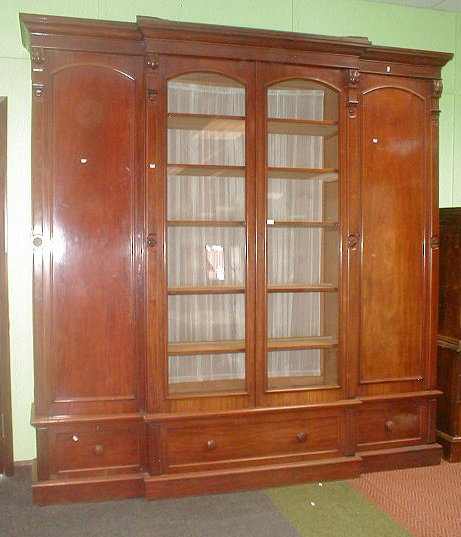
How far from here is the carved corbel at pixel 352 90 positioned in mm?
3322

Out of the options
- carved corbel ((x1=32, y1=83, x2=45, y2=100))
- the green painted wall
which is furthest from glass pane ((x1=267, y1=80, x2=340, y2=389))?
carved corbel ((x1=32, y1=83, x2=45, y2=100))

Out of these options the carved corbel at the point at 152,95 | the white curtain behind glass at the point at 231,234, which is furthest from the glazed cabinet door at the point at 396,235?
the carved corbel at the point at 152,95

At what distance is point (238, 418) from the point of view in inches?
127

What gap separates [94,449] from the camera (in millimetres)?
3092

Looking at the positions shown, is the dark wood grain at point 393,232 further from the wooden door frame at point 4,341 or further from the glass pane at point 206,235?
the wooden door frame at point 4,341

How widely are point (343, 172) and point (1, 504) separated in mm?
2826

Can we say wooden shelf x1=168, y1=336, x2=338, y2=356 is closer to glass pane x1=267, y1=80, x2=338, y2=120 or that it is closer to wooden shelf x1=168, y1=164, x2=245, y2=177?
wooden shelf x1=168, y1=164, x2=245, y2=177

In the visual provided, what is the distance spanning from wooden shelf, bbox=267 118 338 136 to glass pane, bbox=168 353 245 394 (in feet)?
4.74

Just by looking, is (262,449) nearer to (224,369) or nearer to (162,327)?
(224,369)

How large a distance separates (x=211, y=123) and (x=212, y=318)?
3.95 feet

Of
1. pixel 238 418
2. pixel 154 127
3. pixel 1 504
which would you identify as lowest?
pixel 1 504

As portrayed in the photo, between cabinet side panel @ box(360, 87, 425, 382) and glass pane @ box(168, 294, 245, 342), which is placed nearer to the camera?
glass pane @ box(168, 294, 245, 342)

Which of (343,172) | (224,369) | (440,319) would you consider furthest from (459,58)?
(224,369)

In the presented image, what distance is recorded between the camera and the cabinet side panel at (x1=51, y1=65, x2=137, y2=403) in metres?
3.03
